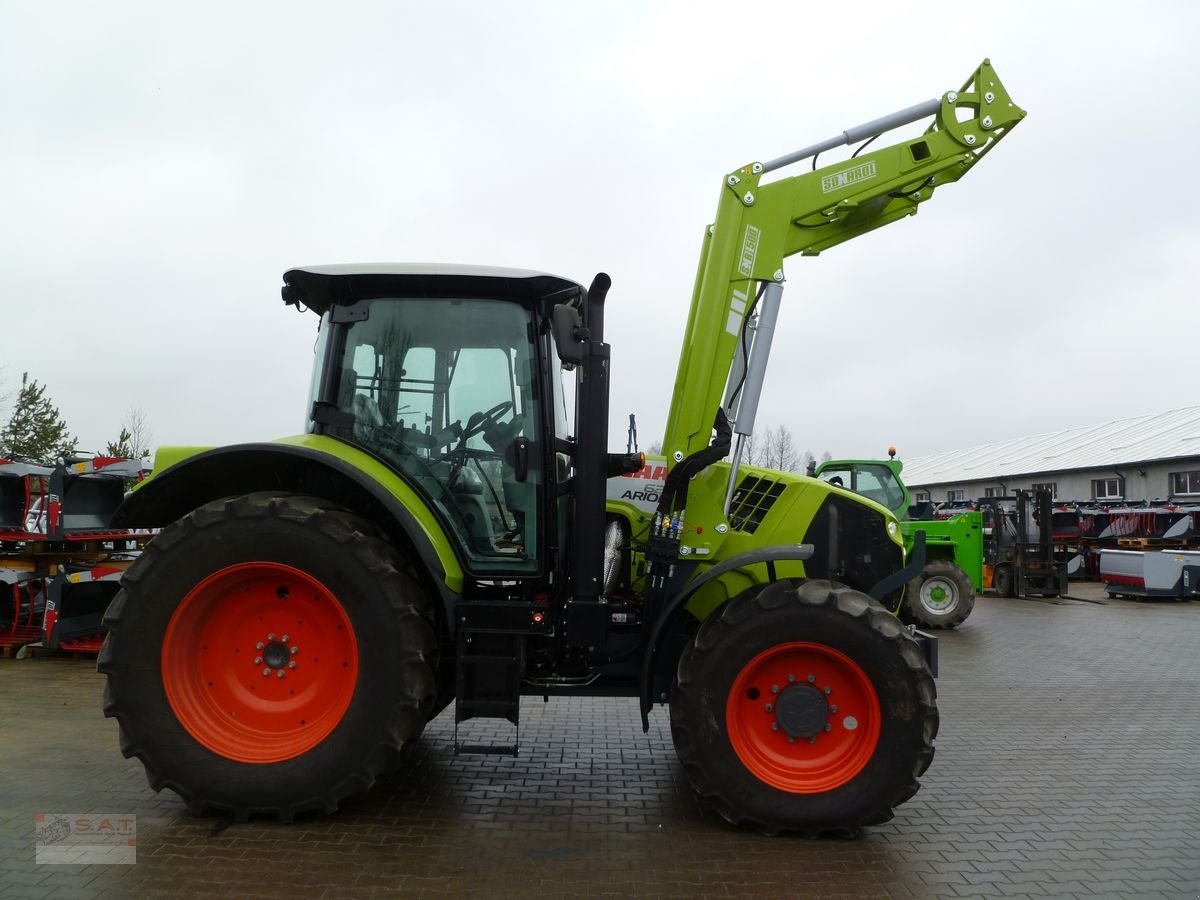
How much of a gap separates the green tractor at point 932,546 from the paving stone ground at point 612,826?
638 centimetres

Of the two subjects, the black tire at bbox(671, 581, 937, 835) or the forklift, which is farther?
the forklift

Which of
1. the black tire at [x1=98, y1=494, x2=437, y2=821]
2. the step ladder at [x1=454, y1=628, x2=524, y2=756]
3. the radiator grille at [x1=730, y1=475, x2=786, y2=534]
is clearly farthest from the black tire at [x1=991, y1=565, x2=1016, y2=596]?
the black tire at [x1=98, y1=494, x2=437, y2=821]

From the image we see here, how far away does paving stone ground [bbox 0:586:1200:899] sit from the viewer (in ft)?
11.5

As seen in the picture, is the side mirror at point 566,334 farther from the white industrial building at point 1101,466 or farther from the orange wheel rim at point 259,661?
the white industrial building at point 1101,466

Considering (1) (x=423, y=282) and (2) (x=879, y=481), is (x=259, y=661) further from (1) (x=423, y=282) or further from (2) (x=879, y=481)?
(2) (x=879, y=481)

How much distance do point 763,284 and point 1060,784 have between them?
351cm

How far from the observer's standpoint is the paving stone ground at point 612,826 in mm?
3496

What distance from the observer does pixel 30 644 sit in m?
8.74

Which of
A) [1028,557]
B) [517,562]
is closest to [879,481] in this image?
[1028,557]

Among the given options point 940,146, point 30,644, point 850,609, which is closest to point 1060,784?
point 850,609

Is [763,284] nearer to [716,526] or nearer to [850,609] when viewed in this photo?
[716,526]

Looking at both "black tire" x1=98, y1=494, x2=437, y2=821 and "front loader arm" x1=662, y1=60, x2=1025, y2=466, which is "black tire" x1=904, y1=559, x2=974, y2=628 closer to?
"front loader arm" x1=662, y1=60, x2=1025, y2=466

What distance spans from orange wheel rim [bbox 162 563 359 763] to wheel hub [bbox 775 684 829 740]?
211cm

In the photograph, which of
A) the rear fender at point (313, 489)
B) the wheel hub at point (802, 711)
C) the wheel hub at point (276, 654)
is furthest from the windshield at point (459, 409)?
the wheel hub at point (802, 711)
